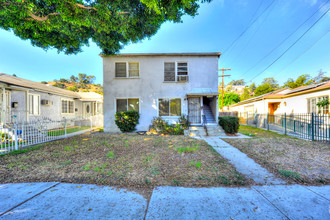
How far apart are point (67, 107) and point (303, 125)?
19241 millimetres

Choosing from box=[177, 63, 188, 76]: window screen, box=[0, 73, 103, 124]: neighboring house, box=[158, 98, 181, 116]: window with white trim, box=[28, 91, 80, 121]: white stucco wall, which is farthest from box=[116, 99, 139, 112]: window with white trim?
box=[28, 91, 80, 121]: white stucco wall

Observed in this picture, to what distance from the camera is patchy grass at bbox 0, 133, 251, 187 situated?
306 cm

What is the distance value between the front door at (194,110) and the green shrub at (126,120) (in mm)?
4223

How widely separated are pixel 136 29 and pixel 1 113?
905 cm

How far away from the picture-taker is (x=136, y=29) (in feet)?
21.9

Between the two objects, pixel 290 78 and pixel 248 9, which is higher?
pixel 248 9

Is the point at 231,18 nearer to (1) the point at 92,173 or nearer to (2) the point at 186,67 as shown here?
(2) the point at 186,67

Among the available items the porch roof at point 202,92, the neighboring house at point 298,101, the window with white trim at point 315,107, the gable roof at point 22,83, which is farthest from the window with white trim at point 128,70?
the window with white trim at point 315,107

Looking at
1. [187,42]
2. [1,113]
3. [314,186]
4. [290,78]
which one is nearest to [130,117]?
[1,113]

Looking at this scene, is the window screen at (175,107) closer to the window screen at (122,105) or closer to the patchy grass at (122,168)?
the window screen at (122,105)

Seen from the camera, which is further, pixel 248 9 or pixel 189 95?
pixel 248 9

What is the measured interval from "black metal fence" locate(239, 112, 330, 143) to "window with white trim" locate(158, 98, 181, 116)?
24.8 feet

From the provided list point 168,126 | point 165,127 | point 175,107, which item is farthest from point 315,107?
point 165,127

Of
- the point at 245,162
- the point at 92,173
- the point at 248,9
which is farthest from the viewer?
the point at 248,9
